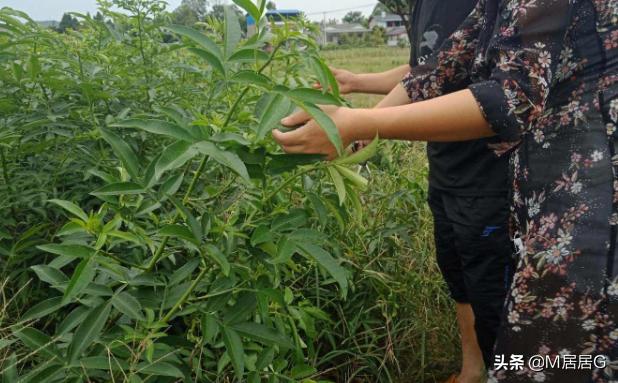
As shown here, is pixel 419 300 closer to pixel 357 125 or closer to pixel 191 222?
pixel 357 125

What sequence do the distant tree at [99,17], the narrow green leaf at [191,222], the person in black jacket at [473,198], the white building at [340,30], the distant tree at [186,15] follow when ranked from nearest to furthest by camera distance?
Answer: the narrow green leaf at [191,222] < the person in black jacket at [473,198] < the distant tree at [99,17] < the distant tree at [186,15] < the white building at [340,30]

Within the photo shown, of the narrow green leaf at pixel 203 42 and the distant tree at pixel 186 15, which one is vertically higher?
the distant tree at pixel 186 15

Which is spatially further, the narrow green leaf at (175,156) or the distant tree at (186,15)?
the distant tree at (186,15)

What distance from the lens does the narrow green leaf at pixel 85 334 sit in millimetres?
990

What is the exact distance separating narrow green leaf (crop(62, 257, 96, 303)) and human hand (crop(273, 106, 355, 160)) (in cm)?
43

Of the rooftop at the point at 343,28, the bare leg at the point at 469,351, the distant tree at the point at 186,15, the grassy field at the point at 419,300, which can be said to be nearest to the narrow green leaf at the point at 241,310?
the grassy field at the point at 419,300

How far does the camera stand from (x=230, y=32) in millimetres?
1018

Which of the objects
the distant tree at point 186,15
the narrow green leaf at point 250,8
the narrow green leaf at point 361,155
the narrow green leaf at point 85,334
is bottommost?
the narrow green leaf at point 85,334

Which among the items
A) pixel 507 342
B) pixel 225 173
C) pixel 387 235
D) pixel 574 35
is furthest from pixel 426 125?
pixel 387 235

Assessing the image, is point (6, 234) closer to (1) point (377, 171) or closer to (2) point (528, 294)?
(2) point (528, 294)

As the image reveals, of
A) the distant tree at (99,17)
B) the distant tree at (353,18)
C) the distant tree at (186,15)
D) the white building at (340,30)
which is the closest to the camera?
the distant tree at (99,17)

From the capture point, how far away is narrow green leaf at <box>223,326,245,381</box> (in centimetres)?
103

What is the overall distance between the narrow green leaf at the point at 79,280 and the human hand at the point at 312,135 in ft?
1.41

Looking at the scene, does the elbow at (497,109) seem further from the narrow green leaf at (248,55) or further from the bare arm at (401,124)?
the narrow green leaf at (248,55)
